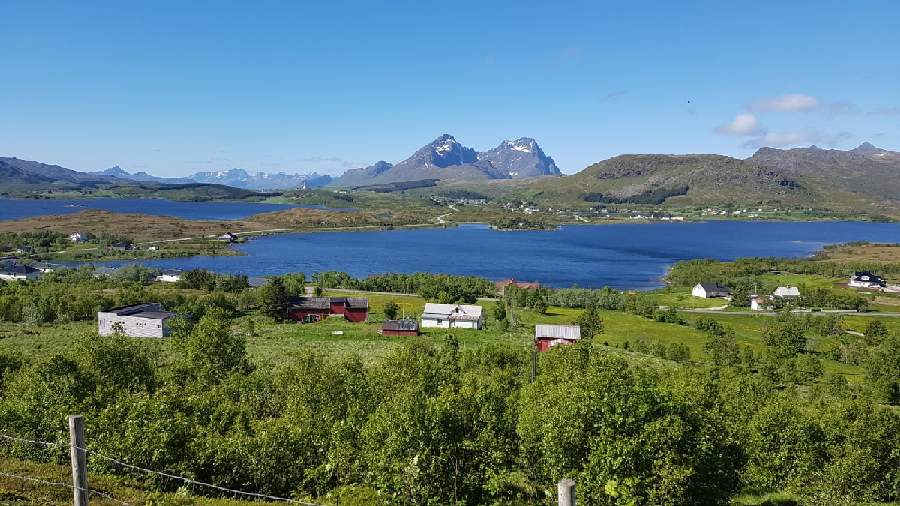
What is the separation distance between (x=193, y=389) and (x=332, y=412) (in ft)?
27.2

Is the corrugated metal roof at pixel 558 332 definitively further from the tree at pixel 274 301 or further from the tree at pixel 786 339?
the tree at pixel 274 301

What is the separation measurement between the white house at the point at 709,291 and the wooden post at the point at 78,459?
102788 millimetres

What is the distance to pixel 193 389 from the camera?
25906 mm

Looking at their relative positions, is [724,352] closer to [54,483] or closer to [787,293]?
[787,293]

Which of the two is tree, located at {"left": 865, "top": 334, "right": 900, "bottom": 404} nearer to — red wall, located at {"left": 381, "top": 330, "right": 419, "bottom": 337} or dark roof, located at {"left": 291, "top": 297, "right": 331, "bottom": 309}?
red wall, located at {"left": 381, "top": 330, "right": 419, "bottom": 337}

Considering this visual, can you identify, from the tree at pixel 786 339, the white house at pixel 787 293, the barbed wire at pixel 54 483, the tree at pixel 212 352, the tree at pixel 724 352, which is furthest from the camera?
the white house at pixel 787 293

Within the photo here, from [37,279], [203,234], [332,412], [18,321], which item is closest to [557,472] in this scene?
[332,412]

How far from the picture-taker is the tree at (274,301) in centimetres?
6906

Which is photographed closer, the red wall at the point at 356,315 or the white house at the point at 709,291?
the red wall at the point at 356,315

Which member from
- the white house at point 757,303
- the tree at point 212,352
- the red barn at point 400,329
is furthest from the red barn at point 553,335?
the white house at point 757,303

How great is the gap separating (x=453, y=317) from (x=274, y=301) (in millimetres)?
22364

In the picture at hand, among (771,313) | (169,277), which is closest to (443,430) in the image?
(771,313)

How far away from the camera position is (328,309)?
70.5 meters

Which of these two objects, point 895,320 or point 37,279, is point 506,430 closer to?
point 895,320
